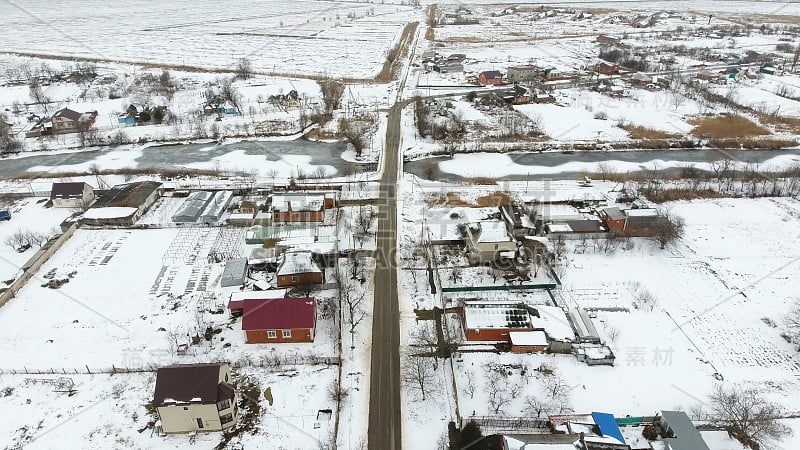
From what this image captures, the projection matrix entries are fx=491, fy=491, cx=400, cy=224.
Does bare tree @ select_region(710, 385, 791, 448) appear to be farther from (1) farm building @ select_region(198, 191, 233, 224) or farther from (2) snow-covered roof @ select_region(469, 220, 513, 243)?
(1) farm building @ select_region(198, 191, 233, 224)

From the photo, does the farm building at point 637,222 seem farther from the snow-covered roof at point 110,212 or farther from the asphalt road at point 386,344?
the snow-covered roof at point 110,212

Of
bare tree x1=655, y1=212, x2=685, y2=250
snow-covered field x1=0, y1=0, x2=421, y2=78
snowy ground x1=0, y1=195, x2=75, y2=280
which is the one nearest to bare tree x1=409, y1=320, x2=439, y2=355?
bare tree x1=655, y1=212, x2=685, y2=250

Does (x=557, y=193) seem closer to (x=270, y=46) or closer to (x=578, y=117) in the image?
(x=578, y=117)

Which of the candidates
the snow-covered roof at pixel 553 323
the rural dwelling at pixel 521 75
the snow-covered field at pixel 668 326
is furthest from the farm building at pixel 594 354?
the rural dwelling at pixel 521 75

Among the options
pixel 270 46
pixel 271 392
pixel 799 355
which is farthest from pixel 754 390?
pixel 270 46

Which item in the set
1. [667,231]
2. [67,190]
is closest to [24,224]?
[67,190]

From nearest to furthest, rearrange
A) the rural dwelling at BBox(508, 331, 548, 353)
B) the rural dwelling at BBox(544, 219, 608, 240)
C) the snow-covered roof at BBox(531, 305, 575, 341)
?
the rural dwelling at BBox(508, 331, 548, 353)
the snow-covered roof at BBox(531, 305, 575, 341)
the rural dwelling at BBox(544, 219, 608, 240)
